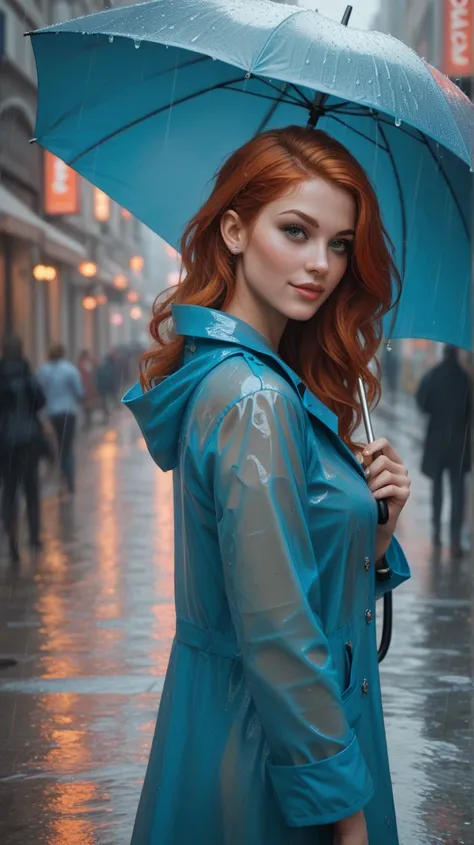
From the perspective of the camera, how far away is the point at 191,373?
7.13ft

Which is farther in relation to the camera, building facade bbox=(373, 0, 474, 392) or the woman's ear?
building facade bbox=(373, 0, 474, 392)

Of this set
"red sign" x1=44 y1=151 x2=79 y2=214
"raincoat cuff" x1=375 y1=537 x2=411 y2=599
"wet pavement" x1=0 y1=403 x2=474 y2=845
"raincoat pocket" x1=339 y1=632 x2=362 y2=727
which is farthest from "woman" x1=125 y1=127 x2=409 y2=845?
"red sign" x1=44 y1=151 x2=79 y2=214

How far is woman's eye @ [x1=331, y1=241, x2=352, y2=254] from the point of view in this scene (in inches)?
94.1

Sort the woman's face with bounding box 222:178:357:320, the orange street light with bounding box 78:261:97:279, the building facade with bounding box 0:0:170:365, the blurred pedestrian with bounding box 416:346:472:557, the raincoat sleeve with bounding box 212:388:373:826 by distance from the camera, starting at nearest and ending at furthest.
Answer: the raincoat sleeve with bounding box 212:388:373:826, the woman's face with bounding box 222:178:357:320, the blurred pedestrian with bounding box 416:346:472:557, the building facade with bounding box 0:0:170:365, the orange street light with bounding box 78:261:97:279

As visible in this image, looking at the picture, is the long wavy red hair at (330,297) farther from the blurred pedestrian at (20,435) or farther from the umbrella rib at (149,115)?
the blurred pedestrian at (20,435)

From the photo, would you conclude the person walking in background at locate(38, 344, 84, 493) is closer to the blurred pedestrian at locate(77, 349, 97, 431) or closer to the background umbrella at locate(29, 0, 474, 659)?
the background umbrella at locate(29, 0, 474, 659)

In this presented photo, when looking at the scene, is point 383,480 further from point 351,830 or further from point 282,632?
point 351,830

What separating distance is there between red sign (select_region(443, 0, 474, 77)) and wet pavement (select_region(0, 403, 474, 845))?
40.6 feet

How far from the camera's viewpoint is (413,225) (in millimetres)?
3277

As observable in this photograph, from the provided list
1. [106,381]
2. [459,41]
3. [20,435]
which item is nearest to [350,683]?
[20,435]

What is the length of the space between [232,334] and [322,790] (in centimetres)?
77

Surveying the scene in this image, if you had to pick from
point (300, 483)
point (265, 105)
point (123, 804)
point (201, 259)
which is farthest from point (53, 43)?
point (123, 804)

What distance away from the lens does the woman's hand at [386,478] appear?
249 centimetres

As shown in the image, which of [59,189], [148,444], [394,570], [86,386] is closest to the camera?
[148,444]
